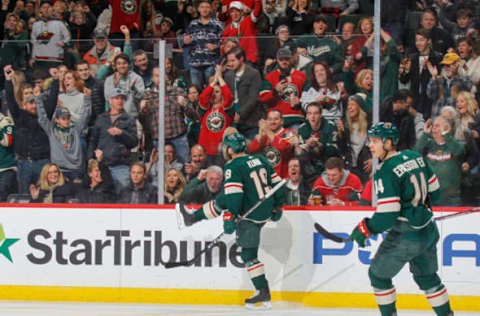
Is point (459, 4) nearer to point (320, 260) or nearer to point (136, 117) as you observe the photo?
point (320, 260)

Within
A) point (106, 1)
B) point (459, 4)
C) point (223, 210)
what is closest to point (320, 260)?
point (223, 210)

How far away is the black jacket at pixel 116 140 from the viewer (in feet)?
20.6

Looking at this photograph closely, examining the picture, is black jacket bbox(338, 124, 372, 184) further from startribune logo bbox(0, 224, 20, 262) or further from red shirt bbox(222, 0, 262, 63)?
startribune logo bbox(0, 224, 20, 262)

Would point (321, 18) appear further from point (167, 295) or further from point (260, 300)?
point (167, 295)

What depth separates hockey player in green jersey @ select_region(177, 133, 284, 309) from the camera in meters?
5.69

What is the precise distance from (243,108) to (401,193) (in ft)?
6.18

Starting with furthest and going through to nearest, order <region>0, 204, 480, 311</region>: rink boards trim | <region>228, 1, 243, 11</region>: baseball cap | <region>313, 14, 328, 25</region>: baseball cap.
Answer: <region>228, 1, 243, 11</region>: baseball cap < <region>313, 14, 328, 25</region>: baseball cap < <region>0, 204, 480, 311</region>: rink boards trim

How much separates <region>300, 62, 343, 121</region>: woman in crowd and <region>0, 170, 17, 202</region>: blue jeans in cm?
255

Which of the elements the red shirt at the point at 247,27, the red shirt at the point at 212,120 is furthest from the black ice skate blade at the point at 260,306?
the red shirt at the point at 247,27

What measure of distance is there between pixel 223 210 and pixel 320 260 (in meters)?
0.86

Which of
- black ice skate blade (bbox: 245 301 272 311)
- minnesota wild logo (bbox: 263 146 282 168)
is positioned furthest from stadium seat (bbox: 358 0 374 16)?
black ice skate blade (bbox: 245 301 272 311)

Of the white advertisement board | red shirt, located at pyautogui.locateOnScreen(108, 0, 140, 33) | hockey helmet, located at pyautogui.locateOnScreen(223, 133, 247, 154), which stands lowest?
the white advertisement board

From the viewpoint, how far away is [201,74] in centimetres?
625

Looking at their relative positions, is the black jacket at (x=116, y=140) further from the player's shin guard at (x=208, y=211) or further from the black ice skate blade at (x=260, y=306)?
the black ice skate blade at (x=260, y=306)
